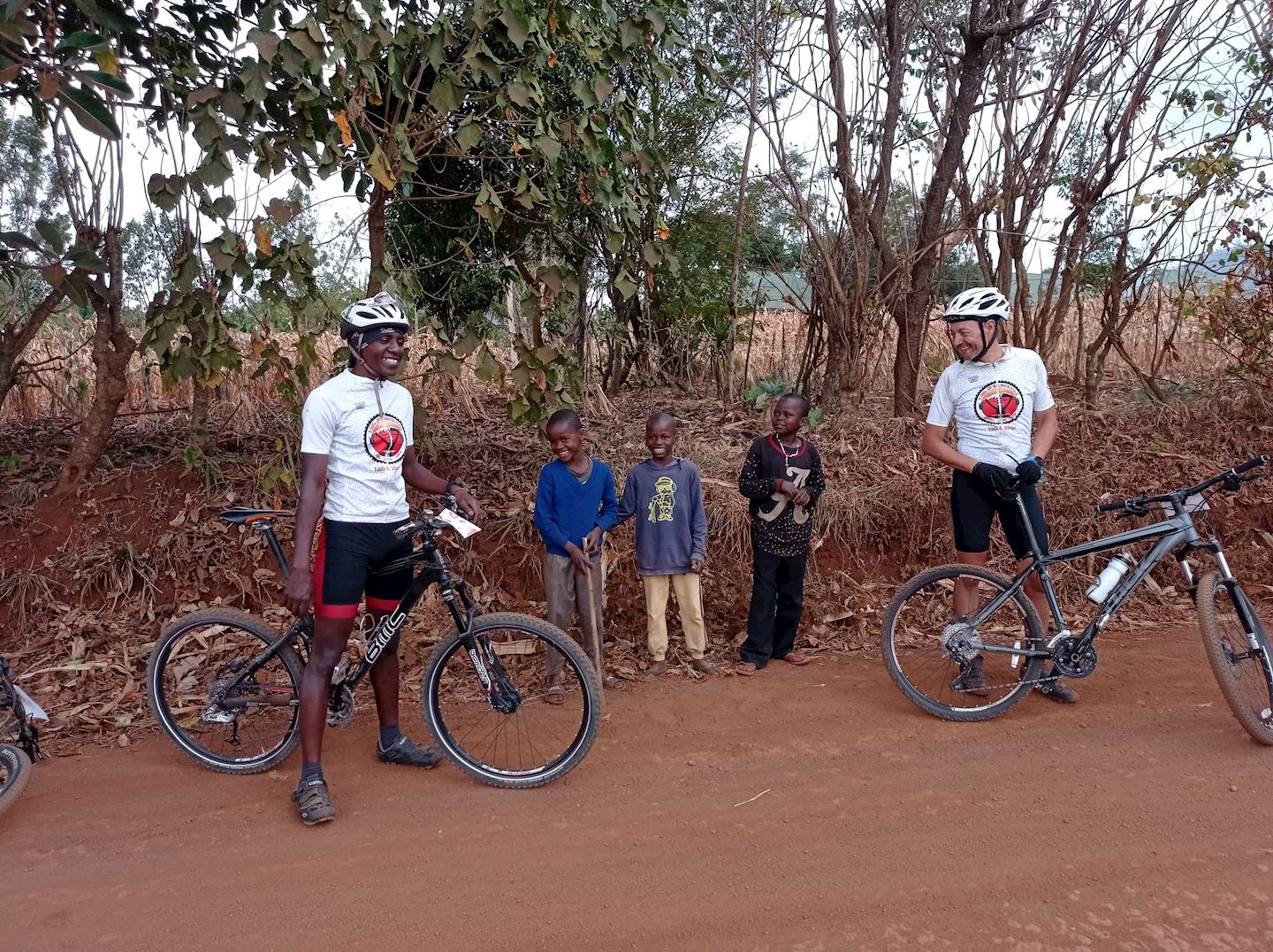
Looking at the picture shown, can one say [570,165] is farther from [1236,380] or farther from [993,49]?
[1236,380]

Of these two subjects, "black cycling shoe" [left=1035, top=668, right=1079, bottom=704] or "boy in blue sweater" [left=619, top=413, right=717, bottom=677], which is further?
"boy in blue sweater" [left=619, top=413, right=717, bottom=677]

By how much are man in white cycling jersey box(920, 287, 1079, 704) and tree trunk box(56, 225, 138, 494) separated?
5175mm

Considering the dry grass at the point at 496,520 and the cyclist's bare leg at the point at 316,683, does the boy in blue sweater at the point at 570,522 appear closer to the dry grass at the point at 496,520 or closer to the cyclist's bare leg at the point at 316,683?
the dry grass at the point at 496,520

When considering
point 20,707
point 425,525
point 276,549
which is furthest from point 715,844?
point 20,707

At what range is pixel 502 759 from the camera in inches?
171

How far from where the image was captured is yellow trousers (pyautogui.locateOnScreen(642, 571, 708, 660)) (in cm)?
532

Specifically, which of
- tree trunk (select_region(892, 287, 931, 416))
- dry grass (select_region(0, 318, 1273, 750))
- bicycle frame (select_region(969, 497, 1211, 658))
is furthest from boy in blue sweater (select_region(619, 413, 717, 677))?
tree trunk (select_region(892, 287, 931, 416))

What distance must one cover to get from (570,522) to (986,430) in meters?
2.21

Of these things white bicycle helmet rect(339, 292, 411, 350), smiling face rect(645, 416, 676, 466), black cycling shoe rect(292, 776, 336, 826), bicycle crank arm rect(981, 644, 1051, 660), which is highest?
white bicycle helmet rect(339, 292, 411, 350)

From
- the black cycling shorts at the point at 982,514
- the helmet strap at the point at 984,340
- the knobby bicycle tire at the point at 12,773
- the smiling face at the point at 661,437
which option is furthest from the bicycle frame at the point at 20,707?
the helmet strap at the point at 984,340

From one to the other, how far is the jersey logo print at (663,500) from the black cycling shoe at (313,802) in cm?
225

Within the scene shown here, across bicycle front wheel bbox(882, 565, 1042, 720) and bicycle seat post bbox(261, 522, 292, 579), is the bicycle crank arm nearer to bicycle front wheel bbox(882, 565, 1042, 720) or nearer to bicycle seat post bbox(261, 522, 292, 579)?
bicycle front wheel bbox(882, 565, 1042, 720)

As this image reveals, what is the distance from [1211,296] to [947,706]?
19.8 feet

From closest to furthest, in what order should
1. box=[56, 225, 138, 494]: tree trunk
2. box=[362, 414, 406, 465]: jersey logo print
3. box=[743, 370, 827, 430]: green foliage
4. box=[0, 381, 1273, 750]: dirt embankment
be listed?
box=[362, 414, 406, 465]: jersey logo print
box=[0, 381, 1273, 750]: dirt embankment
box=[56, 225, 138, 494]: tree trunk
box=[743, 370, 827, 430]: green foliage
